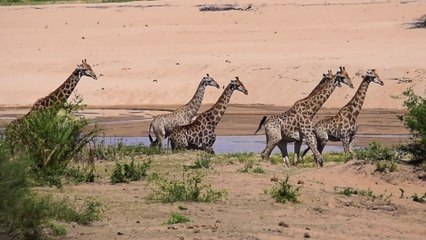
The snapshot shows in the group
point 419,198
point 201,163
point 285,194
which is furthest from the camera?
point 201,163

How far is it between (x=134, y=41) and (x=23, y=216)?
91.8ft

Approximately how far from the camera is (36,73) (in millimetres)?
32562

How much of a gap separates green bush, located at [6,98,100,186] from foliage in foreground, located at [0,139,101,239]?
7.94ft

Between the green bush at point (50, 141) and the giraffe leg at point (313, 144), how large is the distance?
3984mm

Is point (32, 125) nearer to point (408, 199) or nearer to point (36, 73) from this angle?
point (408, 199)

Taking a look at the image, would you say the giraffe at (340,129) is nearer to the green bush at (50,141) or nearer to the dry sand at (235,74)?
the dry sand at (235,74)

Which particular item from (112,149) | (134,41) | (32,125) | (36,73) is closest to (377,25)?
(134,41)

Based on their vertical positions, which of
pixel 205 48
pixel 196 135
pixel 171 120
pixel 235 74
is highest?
pixel 205 48

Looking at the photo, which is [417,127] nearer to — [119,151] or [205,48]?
[119,151]

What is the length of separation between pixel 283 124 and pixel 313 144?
1.72 feet

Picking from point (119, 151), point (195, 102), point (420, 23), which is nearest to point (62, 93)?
point (119, 151)

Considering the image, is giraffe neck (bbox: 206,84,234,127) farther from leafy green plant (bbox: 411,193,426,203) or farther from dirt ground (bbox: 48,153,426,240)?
leafy green plant (bbox: 411,193,426,203)

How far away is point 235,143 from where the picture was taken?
21.7 meters

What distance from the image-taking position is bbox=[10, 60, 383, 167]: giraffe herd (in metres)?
16.8
